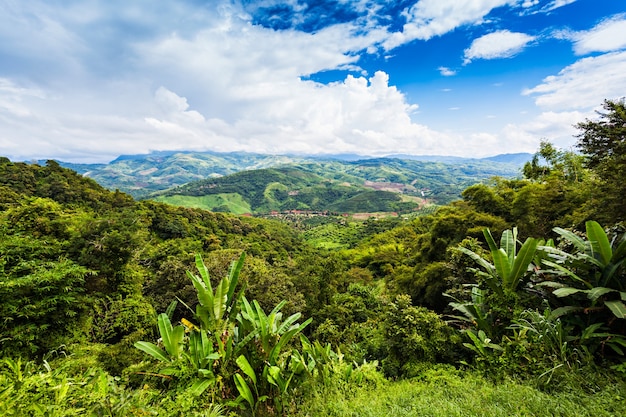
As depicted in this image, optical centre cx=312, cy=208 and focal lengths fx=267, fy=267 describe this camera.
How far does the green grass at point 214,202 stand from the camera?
5178 inches

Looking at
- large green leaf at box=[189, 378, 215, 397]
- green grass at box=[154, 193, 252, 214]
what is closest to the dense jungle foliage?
large green leaf at box=[189, 378, 215, 397]

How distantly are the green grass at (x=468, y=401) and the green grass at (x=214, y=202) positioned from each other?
137 metres

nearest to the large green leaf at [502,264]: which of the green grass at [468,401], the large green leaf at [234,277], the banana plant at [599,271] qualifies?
the banana plant at [599,271]

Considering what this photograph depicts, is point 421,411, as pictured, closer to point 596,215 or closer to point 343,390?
point 343,390

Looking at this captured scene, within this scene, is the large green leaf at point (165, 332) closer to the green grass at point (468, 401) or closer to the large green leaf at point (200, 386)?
the large green leaf at point (200, 386)

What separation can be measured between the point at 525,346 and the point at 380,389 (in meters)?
2.43

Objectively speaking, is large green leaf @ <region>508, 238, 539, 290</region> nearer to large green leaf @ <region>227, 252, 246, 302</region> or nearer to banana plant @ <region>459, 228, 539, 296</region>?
banana plant @ <region>459, 228, 539, 296</region>

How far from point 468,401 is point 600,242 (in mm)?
3244

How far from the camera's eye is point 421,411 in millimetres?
3289

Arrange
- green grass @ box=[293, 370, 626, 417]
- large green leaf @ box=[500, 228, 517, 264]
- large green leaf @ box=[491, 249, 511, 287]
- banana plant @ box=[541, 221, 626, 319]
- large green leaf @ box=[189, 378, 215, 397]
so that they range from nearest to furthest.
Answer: green grass @ box=[293, 370, 626, 417] < large green leaf @ box=[189, 378, 215, 397] < banana plant @ box=[541, 221, 626, 319] < large green leaf @ box=[491, 249, 511, 287] < large green leaf @ box=[500, 228, 517, 264]

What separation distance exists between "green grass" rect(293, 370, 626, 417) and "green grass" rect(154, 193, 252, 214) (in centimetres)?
13700

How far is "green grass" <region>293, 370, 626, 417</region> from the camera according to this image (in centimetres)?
293

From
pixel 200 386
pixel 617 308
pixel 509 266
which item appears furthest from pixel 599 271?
pixel 200 386

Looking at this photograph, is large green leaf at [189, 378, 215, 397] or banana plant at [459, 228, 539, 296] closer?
large green leaf at [189, 378, 215, 397]
